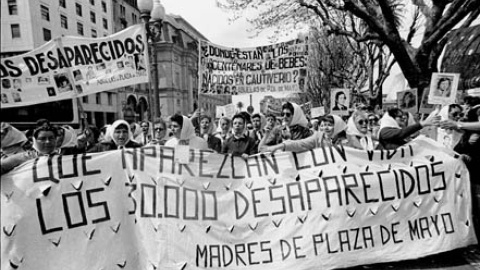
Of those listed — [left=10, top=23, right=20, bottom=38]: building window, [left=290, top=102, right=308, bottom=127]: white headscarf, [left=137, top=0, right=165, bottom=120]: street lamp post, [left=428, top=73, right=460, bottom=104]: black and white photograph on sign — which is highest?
[left=10, top=23, right=20, bottom=38]: building window

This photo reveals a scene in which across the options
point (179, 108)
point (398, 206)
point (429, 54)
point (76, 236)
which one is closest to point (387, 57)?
point (429, 54)

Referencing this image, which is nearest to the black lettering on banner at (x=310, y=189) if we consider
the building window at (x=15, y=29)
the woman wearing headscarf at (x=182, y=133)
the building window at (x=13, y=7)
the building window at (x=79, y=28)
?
the woman wearing headscarf at (x=182, y=133)

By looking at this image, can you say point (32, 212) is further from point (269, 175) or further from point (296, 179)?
point (296, 179)

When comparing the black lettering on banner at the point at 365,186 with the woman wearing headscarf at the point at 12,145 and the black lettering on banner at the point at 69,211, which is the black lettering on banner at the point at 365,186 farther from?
the woman wearing headscarf at the point at 12,145

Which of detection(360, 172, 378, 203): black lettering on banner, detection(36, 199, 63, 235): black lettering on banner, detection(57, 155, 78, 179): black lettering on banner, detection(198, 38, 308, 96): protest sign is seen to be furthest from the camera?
detection(198, 38, 308, 96): protest sign

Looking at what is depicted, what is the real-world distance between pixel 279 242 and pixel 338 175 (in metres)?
0.87

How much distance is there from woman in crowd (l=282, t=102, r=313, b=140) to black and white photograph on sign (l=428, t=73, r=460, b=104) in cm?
287

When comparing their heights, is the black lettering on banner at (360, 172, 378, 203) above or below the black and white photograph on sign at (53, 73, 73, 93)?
below

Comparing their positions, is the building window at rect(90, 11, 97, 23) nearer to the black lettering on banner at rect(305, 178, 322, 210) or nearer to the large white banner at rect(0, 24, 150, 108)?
the large white banner at rect(0, 24, 150, 108)

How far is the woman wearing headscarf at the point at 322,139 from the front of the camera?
3783 mm

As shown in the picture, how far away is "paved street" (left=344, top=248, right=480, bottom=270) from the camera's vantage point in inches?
130

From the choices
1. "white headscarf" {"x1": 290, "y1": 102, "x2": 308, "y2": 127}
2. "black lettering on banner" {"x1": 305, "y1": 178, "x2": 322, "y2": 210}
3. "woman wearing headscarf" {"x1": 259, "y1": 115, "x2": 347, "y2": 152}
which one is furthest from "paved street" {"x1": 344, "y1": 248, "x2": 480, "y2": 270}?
"white headscarf" {"x1": 290, "y1": 102, "x2": 308, "y2": 127}

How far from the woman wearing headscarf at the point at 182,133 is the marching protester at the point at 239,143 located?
350 mm

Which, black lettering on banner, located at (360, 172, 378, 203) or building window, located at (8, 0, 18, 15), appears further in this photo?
building window, located at (8, 0, 18, 15)
